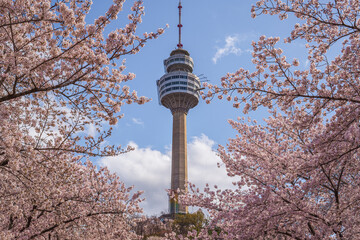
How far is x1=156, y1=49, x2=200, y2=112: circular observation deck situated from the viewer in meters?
80.6

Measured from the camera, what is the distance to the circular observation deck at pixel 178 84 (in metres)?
80.6

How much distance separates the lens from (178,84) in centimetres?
8038

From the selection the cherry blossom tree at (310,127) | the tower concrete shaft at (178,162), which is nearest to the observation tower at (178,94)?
the tower concrete shaft at (178,162)

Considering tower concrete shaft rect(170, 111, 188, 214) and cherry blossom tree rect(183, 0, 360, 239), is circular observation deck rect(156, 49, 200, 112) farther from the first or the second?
cherry blossom tree rect(183, 0, 360, 239)

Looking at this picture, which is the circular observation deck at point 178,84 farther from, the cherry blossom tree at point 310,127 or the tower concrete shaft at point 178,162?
the cherry blossom tree at point 310,127

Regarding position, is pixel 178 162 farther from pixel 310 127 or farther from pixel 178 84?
pixel 310 127

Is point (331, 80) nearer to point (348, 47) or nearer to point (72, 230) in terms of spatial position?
point (348, 47)

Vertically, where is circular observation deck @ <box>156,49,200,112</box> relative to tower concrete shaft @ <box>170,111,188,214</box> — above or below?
above

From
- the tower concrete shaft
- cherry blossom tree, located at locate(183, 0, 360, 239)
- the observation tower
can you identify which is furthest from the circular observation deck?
cherry blossom tree, located at locate(183, 0, 360, 239)

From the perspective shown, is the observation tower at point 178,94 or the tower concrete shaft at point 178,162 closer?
the tower concrete shaft at point 178,162

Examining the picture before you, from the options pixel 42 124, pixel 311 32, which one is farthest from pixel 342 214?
pixel 42 124

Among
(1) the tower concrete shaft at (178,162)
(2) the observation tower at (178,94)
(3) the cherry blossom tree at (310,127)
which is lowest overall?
(3) the cherry blossom tree at (310,127)

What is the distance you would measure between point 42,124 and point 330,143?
21.5 feet

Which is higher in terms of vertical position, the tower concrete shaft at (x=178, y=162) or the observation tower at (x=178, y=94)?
the observation tower at (x=178, y=94)
